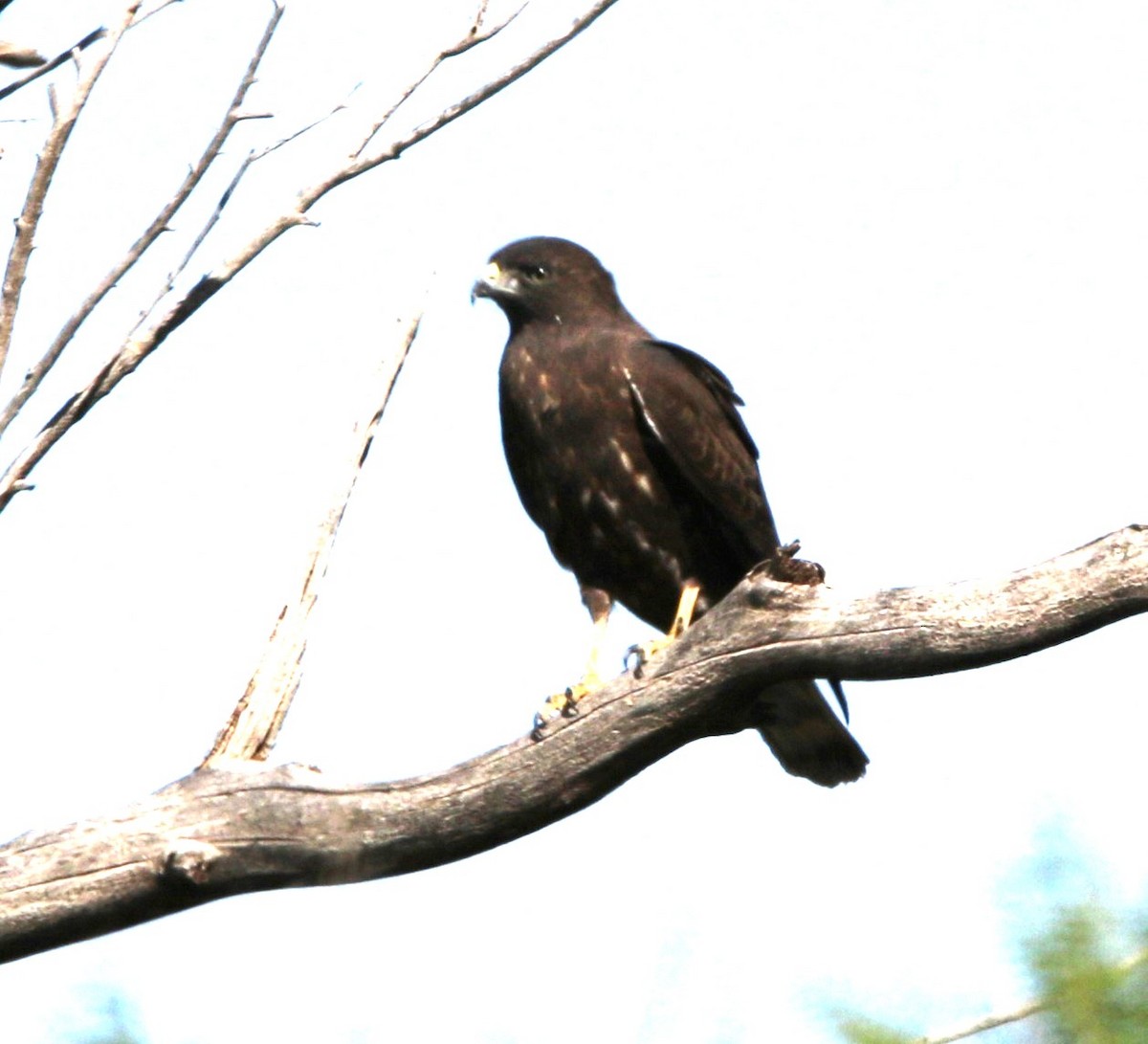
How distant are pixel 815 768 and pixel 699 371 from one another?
A: 1.35 meters

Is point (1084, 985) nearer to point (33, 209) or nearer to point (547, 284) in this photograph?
point (33, 209)

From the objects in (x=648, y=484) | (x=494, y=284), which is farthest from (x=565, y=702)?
(x=494, y=284)

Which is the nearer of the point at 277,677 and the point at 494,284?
the point at 277,677

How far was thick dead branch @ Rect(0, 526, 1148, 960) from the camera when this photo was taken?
3768 mm

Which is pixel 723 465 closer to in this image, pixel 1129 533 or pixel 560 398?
pixel 560 398

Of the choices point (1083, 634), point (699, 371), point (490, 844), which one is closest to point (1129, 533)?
point (1083, 634)

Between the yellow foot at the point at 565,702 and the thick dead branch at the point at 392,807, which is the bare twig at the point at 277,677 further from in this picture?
the yellow foot at the point at 565,702

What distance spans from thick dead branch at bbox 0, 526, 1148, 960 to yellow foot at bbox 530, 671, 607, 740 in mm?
37

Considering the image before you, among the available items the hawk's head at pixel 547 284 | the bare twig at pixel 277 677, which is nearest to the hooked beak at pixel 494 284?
the hawk's head at pixel 547 284

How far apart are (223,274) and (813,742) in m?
2.34

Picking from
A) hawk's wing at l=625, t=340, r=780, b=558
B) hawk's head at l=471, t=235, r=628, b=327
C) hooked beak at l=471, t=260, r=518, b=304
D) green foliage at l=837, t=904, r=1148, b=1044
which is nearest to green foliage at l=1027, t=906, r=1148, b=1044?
green foliage at l=837, t=904, r=1148, b=1044

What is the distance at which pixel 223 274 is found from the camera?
4.00 meters

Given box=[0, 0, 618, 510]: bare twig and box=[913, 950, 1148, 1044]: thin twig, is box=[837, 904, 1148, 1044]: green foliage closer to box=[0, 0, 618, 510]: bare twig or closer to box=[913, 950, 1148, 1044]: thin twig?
box=[913, 950, 1148, 1044]: thin twig

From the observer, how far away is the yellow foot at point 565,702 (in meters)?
4.03
